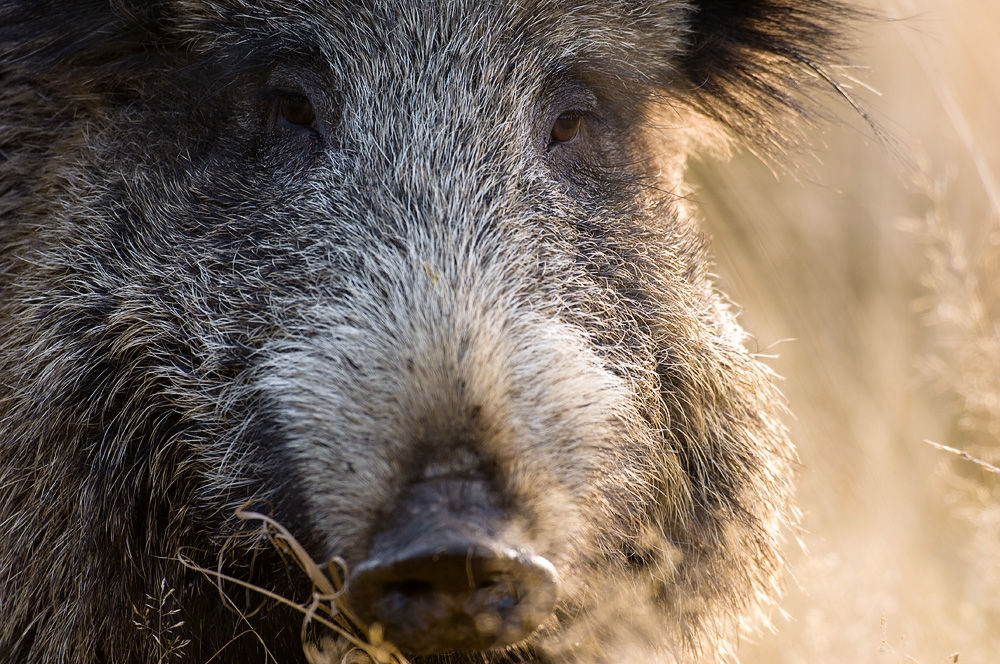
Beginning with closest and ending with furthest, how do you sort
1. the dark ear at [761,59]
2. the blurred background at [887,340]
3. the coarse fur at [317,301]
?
the coarse fur at [317,301] → the dark ear at [761,59] → the blurred background at [887,340]

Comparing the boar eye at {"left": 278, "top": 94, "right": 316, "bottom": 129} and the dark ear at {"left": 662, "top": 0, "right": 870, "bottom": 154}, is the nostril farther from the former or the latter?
the dark ear at {"left": 662, "top": 0, "right": 870, "bottom": 154}

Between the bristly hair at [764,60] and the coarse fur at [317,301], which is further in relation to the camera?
the bristly hair at [764,60]

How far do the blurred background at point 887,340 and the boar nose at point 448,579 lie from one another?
2.36 metres

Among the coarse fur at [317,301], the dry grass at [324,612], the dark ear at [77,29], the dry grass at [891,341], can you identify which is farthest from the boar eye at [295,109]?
the dry grass at [891,341]

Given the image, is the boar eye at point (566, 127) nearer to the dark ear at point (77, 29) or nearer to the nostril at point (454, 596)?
the dark ear at point (77, 29)

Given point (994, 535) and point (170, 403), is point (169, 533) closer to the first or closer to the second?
point (170, 403)

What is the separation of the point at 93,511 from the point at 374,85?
1.29 m

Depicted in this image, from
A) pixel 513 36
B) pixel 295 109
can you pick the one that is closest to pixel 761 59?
pixel 513 36

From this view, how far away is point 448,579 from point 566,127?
1460 millimetres

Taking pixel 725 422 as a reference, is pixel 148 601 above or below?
→ below

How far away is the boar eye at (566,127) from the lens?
3014 millimetres

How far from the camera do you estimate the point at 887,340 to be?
20.9 feet

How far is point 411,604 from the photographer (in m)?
2.09

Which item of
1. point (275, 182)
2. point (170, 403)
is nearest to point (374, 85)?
point (275, 182)
